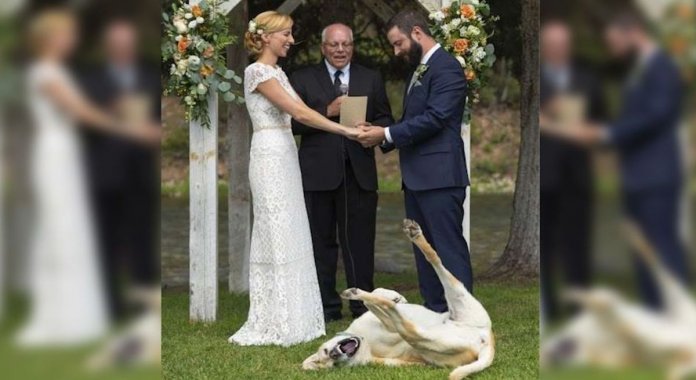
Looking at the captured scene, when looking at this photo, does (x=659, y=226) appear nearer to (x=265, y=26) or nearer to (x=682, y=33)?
(x=682, y=33)

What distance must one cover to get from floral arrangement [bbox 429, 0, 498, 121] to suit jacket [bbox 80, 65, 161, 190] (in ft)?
17.1

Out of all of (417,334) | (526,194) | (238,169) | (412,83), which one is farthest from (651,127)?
(526,194)

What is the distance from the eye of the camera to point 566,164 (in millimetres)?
1431

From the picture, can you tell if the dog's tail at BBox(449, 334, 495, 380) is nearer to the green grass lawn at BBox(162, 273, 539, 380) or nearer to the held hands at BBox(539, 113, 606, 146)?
the green grass lawn at BBox(162, 273, 539, 380)

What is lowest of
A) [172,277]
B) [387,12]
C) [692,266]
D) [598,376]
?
[172,277]

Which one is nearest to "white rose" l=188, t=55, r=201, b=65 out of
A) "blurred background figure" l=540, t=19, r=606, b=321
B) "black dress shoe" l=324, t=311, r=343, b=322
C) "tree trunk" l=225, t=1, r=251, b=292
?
"tree trunk" l=225, t=1, r=251, b=292

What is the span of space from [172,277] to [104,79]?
29.3ft

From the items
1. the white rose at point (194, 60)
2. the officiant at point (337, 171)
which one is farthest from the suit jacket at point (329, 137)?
the white rose at point (194, 60)

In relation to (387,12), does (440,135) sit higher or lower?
lower

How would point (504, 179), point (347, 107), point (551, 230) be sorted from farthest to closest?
point (504, 179), point (347, 107), point (551, 230)

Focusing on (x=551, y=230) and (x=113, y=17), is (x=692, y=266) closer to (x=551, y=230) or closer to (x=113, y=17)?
(x=551, y=230)

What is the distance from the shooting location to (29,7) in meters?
1.26

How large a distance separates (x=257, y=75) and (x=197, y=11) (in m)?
0.88

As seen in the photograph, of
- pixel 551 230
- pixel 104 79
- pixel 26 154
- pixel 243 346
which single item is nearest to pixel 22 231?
pixel 26 154
